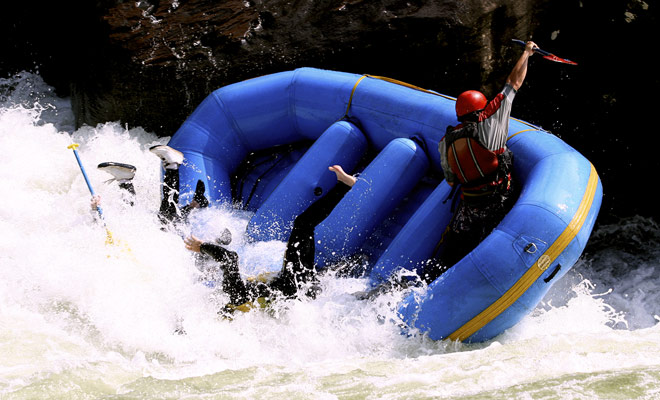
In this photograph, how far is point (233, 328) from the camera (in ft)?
11.8

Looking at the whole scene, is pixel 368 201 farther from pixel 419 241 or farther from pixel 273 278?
pixel 273 278

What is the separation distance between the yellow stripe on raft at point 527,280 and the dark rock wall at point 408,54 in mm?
2010

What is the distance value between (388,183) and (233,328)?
4.16ft

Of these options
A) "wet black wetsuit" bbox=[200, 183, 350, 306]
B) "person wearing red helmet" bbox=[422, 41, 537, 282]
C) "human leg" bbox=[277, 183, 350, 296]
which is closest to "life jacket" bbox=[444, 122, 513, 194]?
"person wearing red helmet" bbox=[422, 41, 537, 282]

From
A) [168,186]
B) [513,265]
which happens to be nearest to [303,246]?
[513,265]

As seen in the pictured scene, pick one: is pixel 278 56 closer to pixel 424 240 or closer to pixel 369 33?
pixel 369 33

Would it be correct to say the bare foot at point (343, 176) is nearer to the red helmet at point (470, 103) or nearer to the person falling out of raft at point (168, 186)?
the red helmet at point (470, 103)

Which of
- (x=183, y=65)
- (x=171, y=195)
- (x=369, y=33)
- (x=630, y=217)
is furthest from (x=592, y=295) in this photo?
(x=183, y=65)

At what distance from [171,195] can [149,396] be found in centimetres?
192

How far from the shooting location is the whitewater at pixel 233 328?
2.84 metres

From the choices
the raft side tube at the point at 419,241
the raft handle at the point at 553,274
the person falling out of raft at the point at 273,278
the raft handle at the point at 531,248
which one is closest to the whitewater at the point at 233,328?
the person falling out of raft at the point at 273,278

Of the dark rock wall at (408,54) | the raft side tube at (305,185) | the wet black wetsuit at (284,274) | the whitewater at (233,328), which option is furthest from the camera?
the dark rock wall at (408,54)

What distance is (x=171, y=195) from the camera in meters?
4.49

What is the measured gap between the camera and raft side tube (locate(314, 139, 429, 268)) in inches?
155
